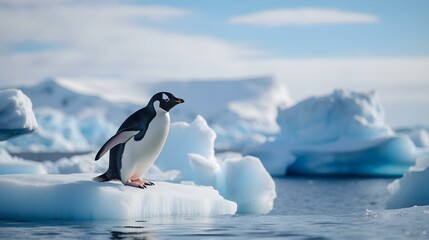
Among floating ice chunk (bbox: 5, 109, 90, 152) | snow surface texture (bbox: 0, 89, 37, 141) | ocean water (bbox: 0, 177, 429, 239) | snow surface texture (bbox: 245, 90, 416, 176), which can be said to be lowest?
ocean water (bbox: 0, 177, 429, 239)

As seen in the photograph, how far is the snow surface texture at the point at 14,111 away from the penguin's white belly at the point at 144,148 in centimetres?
514

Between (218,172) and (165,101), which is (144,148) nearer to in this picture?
(165,101)

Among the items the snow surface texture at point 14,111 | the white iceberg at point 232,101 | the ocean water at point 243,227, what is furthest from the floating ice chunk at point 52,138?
the ocean water at point 243,227

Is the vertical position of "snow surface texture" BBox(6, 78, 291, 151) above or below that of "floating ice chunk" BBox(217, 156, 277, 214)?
above

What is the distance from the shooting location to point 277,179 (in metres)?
34.9

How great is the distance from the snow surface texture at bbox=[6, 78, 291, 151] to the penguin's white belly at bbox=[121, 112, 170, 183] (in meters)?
59.6

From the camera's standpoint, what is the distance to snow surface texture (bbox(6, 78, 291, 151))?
76769 millimetres

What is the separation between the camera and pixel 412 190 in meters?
14.9

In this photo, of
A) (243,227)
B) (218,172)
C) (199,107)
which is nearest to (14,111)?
(218,172)

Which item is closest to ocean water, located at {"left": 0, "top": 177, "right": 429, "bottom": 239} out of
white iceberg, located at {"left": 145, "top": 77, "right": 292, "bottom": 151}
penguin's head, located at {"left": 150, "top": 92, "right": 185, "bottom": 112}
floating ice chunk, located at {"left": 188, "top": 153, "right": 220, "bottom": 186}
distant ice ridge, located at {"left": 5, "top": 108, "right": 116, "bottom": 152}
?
penguin's head, located at {"left": 150, "top": 92, "right": 185, "bottom": 112}

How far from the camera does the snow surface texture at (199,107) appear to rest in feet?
252

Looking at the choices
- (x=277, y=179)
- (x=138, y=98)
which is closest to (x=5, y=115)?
(x=277, y=179)

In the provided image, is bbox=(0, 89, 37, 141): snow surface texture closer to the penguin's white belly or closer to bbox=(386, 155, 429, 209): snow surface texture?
the penguin's white belly

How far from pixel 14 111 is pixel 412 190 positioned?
7724 millimetres
